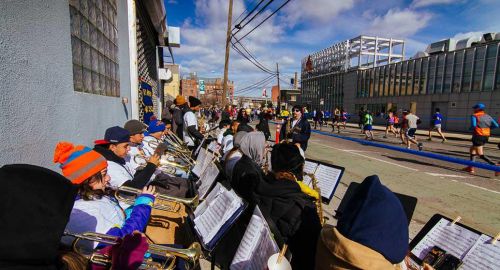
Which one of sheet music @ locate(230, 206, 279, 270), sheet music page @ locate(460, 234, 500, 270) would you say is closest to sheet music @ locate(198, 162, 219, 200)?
sheet music @ locate(230, 206, 279, 270)

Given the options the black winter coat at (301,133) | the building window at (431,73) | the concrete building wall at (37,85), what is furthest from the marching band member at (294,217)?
the building window at (431,73)

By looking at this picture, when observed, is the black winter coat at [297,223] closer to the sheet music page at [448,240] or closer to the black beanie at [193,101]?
the sheet music page at [448,240]

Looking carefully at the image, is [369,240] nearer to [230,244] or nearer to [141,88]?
[230,244]

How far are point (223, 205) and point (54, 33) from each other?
7.87ft

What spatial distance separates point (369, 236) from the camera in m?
1.20

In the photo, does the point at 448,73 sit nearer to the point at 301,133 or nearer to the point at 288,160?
the point at 301,133

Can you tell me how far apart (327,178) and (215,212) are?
1506 millimetres

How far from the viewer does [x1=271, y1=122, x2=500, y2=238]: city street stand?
14.7 ft

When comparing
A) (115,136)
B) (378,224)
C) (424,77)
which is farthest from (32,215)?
(424,77)

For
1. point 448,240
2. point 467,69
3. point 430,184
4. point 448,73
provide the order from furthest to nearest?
point 448,73, point 467,69, point 430,184, point 448,240

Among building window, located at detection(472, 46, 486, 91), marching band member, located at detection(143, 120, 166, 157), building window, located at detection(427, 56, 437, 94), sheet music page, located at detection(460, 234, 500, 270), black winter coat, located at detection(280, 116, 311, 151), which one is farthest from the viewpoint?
building window, located at detection(427, 56, 437, 94)

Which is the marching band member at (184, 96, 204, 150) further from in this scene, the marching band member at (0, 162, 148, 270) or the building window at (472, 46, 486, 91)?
the building window at (472, 46, 486, 91)

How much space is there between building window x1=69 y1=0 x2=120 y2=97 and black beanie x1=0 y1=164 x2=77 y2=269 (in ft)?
8.61

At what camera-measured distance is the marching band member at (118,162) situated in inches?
110
